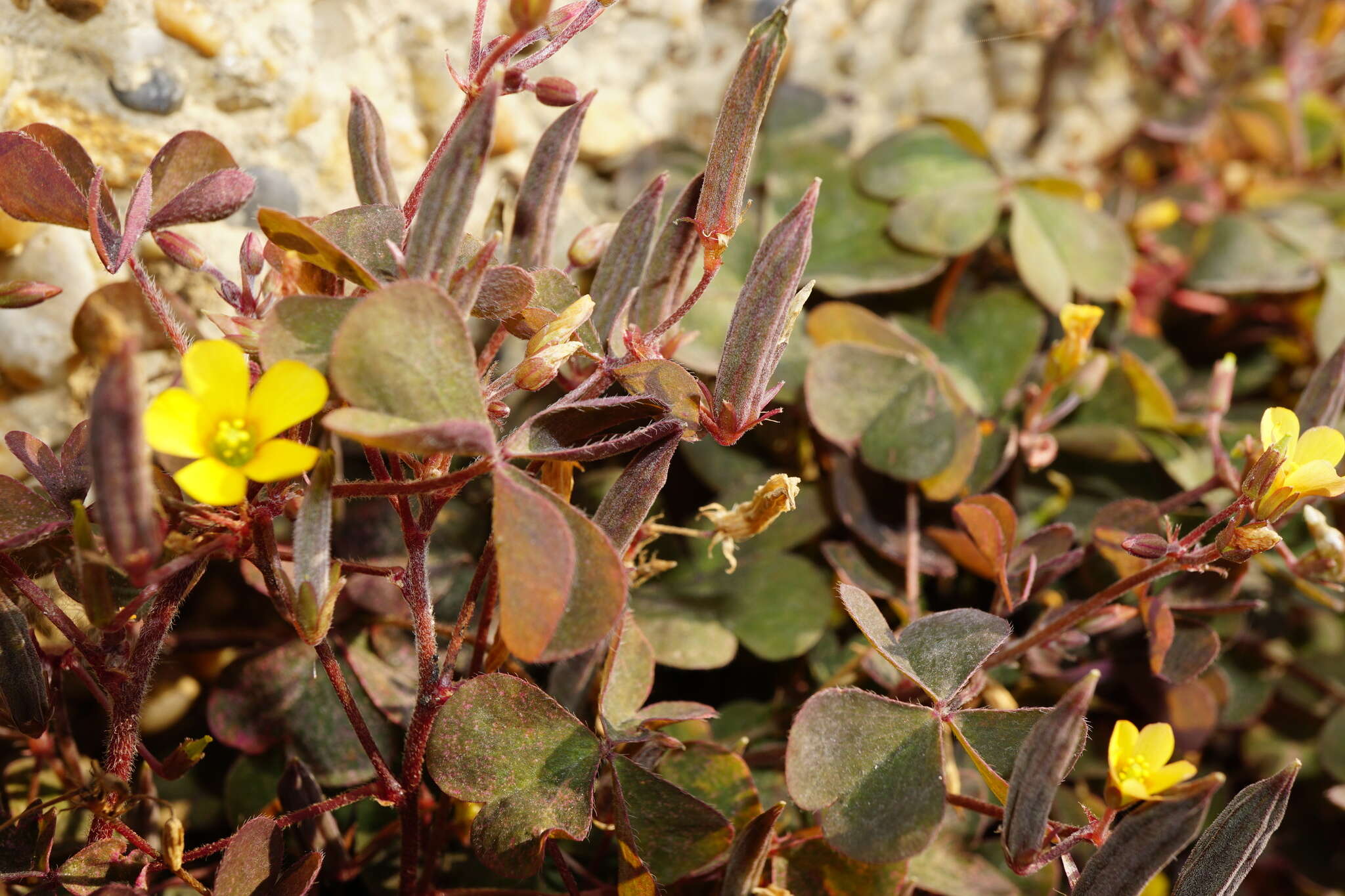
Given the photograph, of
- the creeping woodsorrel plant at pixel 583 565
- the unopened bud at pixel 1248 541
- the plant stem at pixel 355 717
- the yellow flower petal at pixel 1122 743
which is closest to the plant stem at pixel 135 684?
the creeping woodsorrel plant at pixel 583 565

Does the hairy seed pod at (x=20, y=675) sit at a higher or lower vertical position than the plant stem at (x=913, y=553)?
higher

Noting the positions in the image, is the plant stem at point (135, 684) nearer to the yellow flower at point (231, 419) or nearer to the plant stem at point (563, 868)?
the yellow flower at point (231, 419)

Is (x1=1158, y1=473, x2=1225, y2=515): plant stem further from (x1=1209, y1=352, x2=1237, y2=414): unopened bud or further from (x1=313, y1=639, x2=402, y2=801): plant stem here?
(x1=313, y1=639, x2=402, y2=801): plant stem

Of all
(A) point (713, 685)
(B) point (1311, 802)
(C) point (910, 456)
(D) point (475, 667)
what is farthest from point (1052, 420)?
(D) point (475, 667)

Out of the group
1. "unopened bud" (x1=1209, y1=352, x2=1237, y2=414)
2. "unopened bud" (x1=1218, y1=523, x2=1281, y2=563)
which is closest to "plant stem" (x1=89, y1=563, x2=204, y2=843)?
"unopened bud" (x1=1218, y1=523, x2=1281, y2=563)

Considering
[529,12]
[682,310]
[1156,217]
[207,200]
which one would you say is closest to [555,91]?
[529,12]

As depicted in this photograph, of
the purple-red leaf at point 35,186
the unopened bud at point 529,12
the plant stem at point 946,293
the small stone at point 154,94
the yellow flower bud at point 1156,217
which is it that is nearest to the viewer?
the unopened bud at point 529,12
